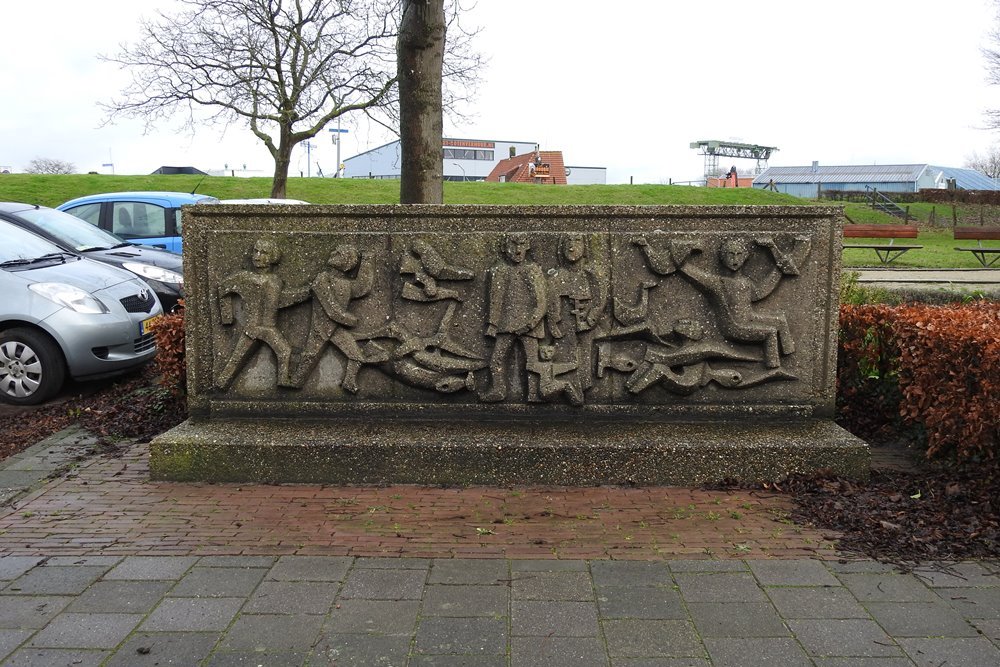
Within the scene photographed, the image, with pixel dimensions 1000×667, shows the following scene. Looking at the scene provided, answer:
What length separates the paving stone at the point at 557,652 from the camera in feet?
10.1

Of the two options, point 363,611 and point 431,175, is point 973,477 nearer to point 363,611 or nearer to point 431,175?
point 363,611

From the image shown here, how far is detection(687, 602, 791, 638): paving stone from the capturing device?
10.8ft

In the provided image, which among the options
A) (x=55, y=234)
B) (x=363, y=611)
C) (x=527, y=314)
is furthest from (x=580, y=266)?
(x=55, y=234)

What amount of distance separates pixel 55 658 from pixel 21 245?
6.03 meters

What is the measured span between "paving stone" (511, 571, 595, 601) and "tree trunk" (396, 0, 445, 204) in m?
5.23

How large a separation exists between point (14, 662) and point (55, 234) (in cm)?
739

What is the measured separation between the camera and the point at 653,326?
526 cm

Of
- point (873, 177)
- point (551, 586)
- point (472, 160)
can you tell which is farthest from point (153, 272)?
point (873, 177)

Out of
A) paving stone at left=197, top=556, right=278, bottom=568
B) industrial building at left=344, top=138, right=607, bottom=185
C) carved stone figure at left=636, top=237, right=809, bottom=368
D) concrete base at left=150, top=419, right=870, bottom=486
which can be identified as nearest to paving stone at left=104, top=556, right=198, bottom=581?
paving stone at left=197, top=556, right=278, bottom=568

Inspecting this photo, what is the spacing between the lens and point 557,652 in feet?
10.4

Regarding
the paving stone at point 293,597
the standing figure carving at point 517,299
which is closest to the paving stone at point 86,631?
the paving stone at point 293,597

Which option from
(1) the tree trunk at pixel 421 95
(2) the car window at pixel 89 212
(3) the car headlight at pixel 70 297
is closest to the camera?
(3) the car headlight at pixel 70 297

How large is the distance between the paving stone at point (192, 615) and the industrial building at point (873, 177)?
6464 centimetres

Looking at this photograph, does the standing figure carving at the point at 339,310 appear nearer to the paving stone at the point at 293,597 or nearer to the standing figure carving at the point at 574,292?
the standing figure carving at the point at 574,292
